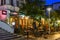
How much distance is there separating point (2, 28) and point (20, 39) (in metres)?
3.73

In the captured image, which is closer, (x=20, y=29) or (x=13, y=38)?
(x=13, y=38)

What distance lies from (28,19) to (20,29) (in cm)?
437

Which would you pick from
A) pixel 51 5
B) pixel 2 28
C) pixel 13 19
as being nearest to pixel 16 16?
pixel 13 19

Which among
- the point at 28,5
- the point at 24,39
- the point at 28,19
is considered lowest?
the point at 24,39

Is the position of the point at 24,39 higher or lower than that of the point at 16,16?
lower

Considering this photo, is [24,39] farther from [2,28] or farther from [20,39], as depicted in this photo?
[2,28]

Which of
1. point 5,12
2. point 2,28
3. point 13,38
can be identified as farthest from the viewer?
point 5,12

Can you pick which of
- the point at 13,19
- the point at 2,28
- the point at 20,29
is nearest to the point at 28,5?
the point at 13,19

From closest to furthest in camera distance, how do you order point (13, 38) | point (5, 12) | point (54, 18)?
point (13, 38)
point (5, 12)
point (54, 18)

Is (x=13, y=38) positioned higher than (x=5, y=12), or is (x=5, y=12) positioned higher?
(x=5, y=12)

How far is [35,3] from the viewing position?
2914 cm

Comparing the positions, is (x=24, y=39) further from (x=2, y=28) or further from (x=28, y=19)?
(x=28, y=19)

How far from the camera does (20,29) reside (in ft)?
80.8

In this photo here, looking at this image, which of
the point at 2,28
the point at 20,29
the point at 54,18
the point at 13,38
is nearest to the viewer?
the point at 13,38
